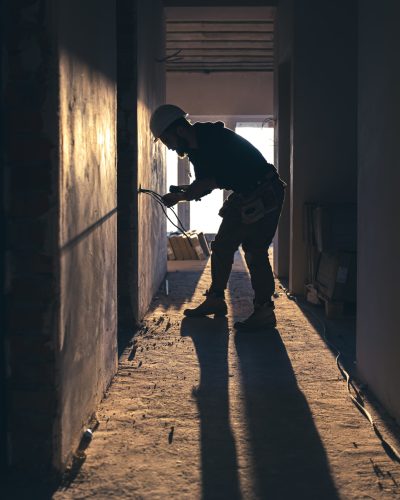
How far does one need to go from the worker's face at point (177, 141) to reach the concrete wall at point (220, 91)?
876 centimetres

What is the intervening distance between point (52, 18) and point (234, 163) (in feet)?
8.19

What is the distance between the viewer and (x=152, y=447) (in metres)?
2.52

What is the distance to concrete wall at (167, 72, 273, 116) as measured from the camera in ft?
42.8

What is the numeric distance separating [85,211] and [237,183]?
6.86 feet

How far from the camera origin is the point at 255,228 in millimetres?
4699

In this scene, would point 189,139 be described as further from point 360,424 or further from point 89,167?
point 360,424

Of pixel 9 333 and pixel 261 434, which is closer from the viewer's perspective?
pixel 9 333

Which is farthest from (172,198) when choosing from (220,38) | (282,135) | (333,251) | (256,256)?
(220,38)

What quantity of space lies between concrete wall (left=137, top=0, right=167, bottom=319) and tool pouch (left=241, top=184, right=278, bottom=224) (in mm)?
725

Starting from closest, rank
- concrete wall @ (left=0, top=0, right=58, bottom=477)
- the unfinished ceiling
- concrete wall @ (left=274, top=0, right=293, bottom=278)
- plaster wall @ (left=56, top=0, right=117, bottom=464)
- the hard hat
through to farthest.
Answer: concrete wall @ (left=0, top=0, right=58, bottom=477)
plaster wall @ (left=56, top=0, right=117, bottom=464)
the hard hat
concrete wall @ (left=274, top=0, right=293, bottom=278)
the unfinished ceiling

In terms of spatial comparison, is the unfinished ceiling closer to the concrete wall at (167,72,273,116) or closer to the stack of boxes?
the concrete wall at (167,72,273,116)

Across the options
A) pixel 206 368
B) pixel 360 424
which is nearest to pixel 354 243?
pixel 206 368

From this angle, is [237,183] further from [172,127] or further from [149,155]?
[149,155]

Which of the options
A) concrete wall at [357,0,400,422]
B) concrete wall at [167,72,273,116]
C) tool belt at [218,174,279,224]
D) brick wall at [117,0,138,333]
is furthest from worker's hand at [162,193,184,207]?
concrete wall at [167,72,273,116]
